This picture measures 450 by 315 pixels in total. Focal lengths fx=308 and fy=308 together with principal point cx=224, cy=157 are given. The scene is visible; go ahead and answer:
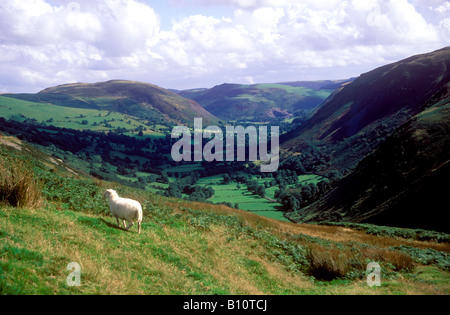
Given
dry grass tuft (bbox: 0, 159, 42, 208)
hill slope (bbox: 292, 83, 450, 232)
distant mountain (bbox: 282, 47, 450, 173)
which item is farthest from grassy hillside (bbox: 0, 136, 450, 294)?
distant mountain (bbox: 282, 47, 450, 173)

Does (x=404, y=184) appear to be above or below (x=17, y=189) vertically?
below

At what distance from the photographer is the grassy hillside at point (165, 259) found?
31.1ft

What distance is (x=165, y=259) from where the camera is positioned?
13.0 metres

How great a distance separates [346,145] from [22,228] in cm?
16518

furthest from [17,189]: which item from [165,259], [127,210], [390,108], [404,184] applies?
[390,108]

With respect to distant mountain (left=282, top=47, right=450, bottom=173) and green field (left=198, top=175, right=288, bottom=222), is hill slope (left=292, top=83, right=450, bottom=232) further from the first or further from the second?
distant mountain (left=282, top=47, right=450, bottom=173)

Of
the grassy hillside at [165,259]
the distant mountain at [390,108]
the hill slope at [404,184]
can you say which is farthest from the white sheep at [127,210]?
the distant mountain at [390,108]

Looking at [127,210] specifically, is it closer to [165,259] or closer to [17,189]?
[165,259]

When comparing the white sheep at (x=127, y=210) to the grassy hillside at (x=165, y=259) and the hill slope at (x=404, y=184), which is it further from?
the hill slope at (x=404, y=184)

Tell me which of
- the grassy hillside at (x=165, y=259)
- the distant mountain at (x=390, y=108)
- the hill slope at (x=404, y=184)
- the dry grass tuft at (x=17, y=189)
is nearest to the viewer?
the grassy hillside at (x=165, y=259)

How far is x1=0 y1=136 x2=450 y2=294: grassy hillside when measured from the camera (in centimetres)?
948

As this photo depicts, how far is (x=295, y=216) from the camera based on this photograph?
83.1 meters
